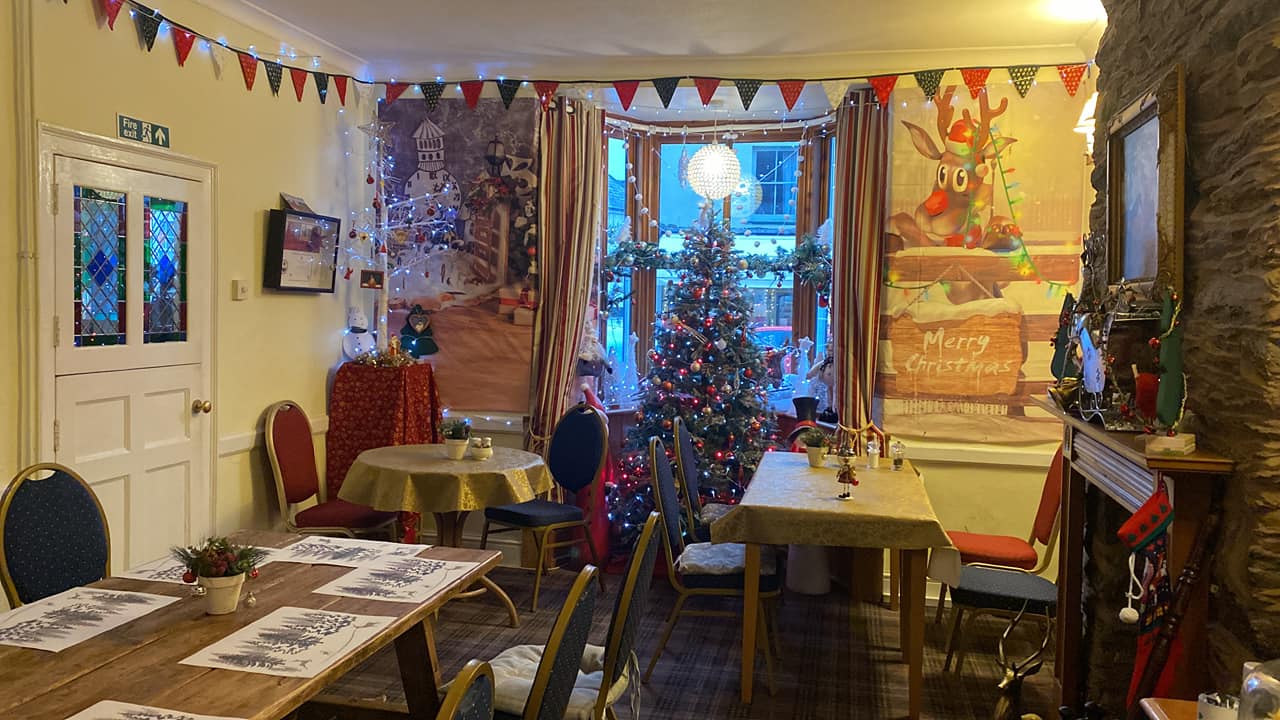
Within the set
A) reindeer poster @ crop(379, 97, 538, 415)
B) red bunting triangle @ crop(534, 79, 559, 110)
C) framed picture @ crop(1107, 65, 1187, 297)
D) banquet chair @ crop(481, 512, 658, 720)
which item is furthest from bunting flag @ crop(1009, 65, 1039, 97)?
banquet chair @ crop(481, 512, 658, 720)

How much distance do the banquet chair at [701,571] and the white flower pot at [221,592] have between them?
1.92m

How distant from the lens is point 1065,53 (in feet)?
16.0

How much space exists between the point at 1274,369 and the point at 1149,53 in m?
1.32

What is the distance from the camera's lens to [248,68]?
15.1 ft

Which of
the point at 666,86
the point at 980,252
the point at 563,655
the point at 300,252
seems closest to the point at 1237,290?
the point at 563,655

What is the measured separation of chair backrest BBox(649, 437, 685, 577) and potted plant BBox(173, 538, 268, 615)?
1.95 meters

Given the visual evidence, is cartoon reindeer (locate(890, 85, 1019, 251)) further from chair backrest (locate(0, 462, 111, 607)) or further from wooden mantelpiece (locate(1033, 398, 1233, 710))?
chair backrest (locate(0, 462, 111, 607))

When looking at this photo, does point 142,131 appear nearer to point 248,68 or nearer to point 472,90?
point 248,68

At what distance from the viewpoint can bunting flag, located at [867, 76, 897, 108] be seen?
4895 mm

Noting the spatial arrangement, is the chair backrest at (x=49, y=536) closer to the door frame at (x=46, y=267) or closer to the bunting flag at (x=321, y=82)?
the door frame at (x=46, y=267)

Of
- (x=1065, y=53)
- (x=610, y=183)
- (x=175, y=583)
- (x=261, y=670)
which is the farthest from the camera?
(x=610, y=183)

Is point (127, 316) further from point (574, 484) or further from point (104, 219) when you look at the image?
point (574, 484)

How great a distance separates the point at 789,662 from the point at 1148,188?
2518mm

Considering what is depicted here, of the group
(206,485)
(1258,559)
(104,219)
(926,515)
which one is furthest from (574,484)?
(1258,559)
